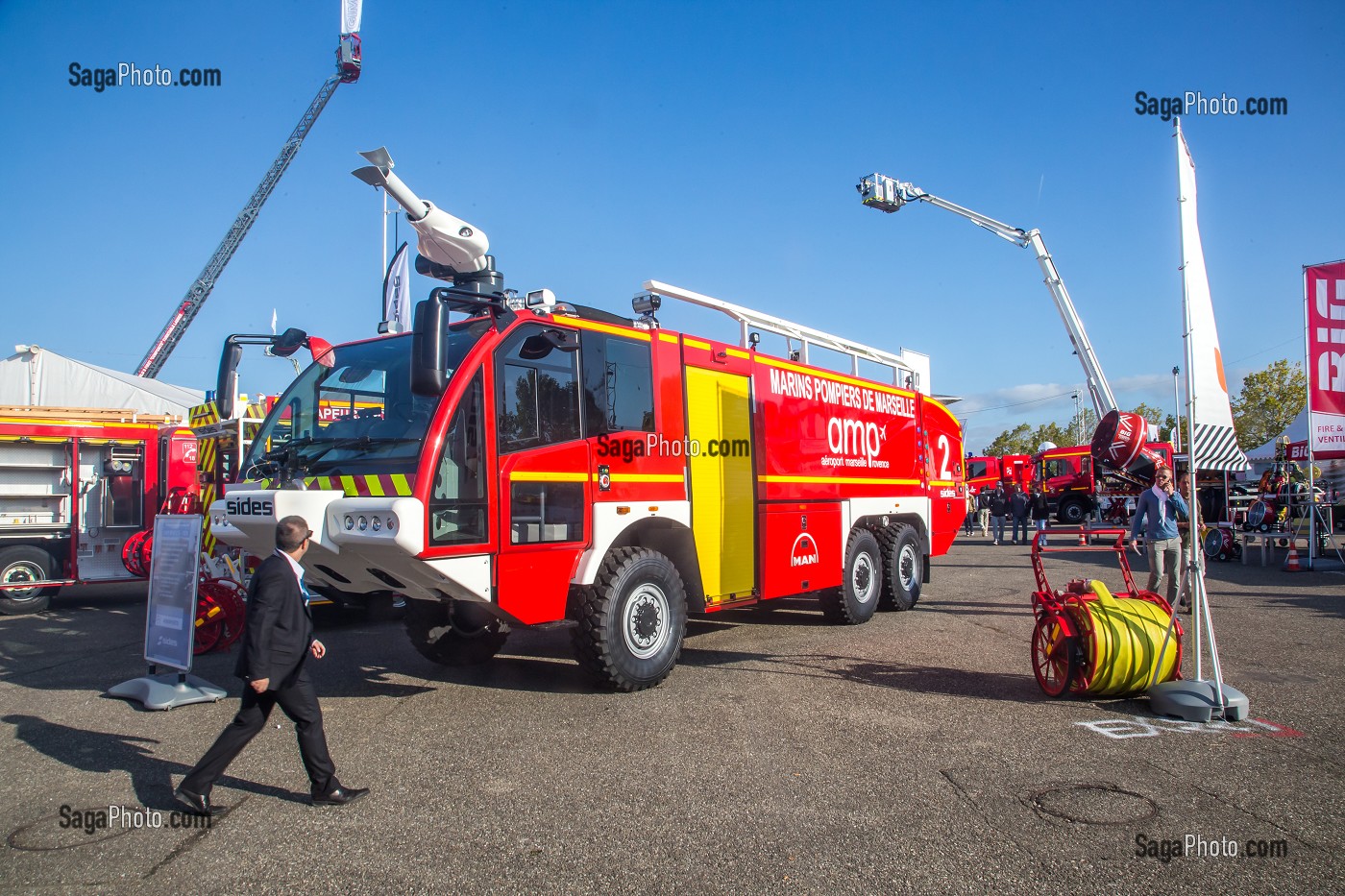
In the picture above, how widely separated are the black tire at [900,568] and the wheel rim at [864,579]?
472 millimetres

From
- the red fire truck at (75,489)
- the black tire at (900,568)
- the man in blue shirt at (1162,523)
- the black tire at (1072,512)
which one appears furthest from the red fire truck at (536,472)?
the black tire at (1072,512)

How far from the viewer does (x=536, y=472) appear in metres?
6.02

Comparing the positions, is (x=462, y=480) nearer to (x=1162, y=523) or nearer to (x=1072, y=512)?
(x=1162, y=523)

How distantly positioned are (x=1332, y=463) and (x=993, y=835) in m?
20.0

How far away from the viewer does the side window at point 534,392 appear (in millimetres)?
5918

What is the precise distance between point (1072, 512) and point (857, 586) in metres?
27.2

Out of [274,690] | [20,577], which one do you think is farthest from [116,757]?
[20,577]

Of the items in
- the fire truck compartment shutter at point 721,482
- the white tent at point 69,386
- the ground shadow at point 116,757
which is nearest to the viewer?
the ground shadow at point 116,757

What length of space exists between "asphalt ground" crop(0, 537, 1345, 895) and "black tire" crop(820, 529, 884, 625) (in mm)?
1696

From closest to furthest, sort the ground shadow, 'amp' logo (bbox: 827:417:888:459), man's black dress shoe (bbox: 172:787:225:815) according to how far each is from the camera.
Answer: man's black dress shoe (bbox: 172:787:225:815)
the ground shadow
'amp' logo (bbox: 827:417:888:459)

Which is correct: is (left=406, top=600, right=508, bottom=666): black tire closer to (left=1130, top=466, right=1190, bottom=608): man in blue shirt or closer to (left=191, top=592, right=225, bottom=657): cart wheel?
(left=191, top=592, right=225, bottom=657): cart wheel

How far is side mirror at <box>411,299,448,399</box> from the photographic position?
16.5 feet

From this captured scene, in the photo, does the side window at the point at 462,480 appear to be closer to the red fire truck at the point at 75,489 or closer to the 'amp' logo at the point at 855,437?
the 'amp' logo at the point at 855,437

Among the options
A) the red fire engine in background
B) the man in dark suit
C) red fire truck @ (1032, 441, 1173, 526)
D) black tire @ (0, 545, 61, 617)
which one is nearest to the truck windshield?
the man in dark suit
